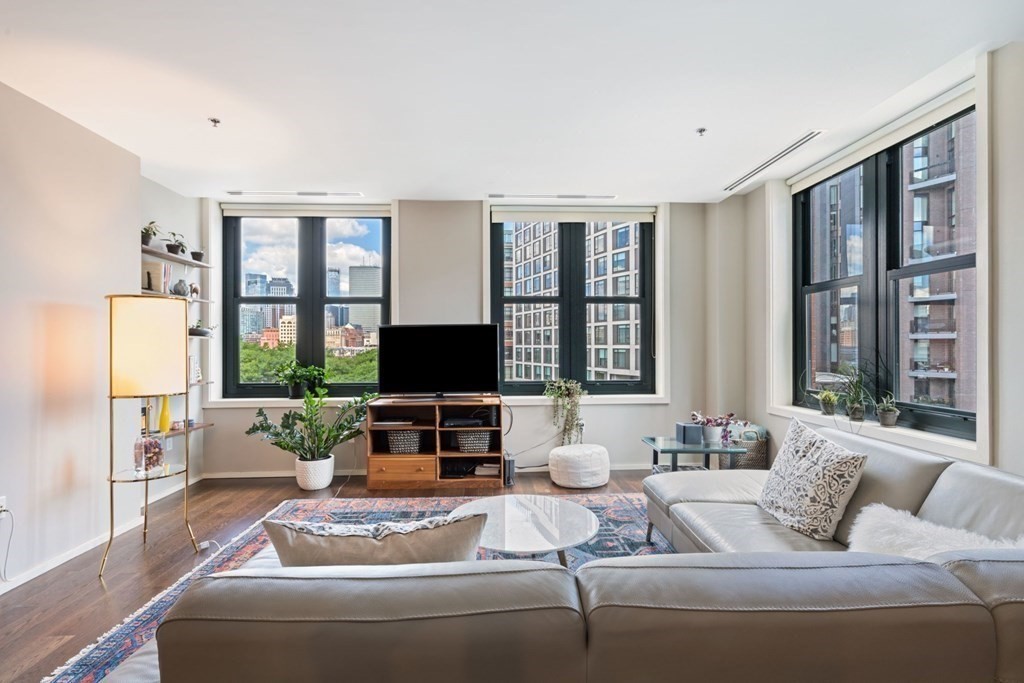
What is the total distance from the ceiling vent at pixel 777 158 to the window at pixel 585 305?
98 centimetres

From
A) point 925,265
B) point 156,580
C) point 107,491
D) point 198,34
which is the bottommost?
point 156,580

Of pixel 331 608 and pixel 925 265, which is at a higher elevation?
pixel 925 265

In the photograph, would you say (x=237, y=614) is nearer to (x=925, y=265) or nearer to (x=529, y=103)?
(x=529, y=103)

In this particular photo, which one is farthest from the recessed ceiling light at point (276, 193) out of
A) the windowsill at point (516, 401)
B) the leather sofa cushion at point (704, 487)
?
the leather sofa cushion at point (704, 487)

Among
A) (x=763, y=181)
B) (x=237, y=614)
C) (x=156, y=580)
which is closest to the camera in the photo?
(x=237, y=614)

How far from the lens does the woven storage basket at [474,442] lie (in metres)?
4.10

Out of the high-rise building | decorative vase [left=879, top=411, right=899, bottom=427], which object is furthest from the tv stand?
decorative vase [left=879, top=411, right=899, bottom=427]

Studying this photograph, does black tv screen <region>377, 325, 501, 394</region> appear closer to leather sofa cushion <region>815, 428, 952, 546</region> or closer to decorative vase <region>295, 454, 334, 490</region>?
decorative vase <region>295, 454, 334, 490</region>

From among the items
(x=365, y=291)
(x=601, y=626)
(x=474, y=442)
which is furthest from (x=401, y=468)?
(x=601, y=626)

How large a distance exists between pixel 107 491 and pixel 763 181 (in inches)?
208

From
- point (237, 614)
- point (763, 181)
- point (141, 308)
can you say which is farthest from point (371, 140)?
point (763, 181)

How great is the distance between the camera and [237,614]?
744mm

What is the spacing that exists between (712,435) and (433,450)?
2283 millimetres

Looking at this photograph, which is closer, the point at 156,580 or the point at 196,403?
the point at 156,580
